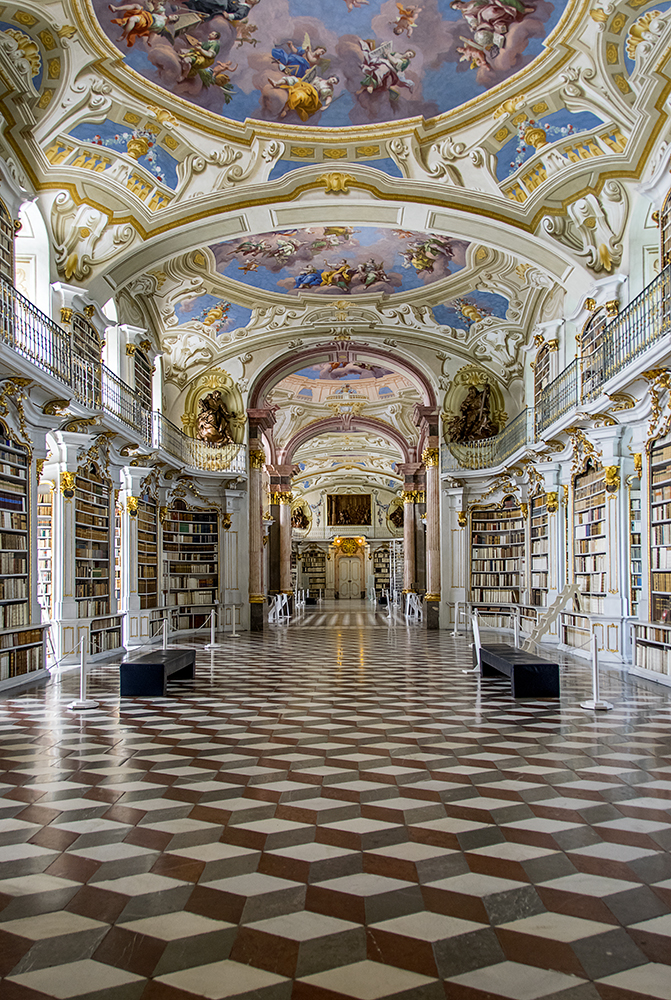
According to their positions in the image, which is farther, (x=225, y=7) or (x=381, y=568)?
(x=381, y=568)

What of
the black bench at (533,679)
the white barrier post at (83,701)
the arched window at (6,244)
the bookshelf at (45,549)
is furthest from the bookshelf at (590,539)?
the arched window at (6,244)

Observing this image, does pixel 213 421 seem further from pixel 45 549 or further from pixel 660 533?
pixel 660 533

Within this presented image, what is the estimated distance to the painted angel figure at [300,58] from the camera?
10.3m

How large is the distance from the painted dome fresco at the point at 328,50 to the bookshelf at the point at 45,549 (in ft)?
22.2

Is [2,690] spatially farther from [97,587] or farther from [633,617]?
[633,617]

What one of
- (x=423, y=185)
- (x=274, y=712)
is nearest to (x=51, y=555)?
(x=274, y=712)

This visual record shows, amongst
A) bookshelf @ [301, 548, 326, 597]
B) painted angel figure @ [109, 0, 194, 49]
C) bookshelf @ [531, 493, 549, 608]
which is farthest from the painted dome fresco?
bookshelf @ [301, 548, 326, 597]

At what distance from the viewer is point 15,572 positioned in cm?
1020

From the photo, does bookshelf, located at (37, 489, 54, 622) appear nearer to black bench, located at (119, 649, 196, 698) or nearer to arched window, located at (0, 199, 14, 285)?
arched window, located at (0, 199, 14, 285)

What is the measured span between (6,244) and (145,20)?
3.44 m

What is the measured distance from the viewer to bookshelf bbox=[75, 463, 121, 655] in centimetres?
1298

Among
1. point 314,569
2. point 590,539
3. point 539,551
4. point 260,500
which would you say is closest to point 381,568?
point 314,569

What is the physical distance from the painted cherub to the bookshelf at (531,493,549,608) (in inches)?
380

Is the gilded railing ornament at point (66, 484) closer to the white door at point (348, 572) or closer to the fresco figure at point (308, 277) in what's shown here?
the fresco figure at point (308, 277)
